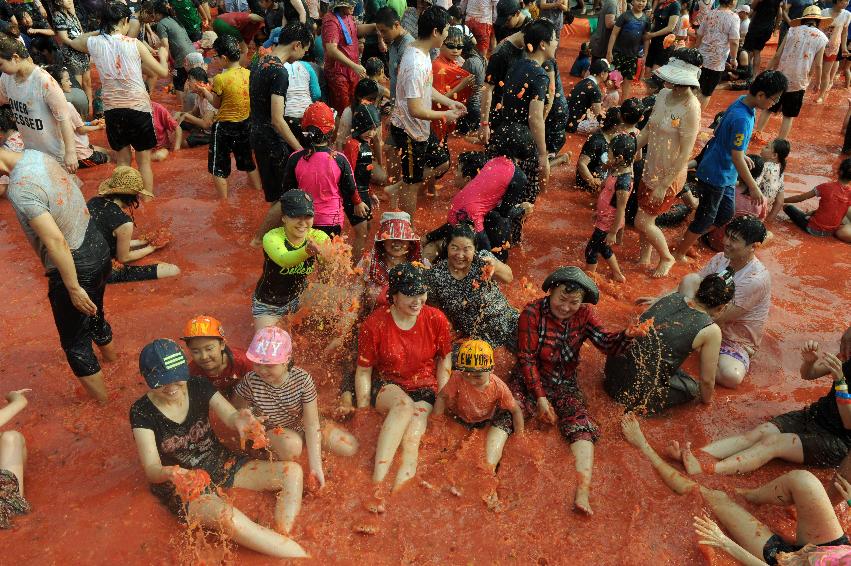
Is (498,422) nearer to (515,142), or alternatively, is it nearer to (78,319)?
(515,142)

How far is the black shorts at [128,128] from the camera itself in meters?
6.38

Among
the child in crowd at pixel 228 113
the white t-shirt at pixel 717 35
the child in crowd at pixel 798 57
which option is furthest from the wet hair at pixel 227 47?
the child in crowd at pixel 798 57

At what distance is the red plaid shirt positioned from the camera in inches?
168

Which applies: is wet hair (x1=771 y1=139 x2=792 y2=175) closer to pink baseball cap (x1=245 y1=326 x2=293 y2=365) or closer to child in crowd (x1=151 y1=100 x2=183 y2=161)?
pink baseball cap (x1=245 y1=326 x2=293 y2=365)

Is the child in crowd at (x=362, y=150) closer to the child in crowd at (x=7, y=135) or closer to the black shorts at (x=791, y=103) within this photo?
the child in crowd at (x=7, y=135)

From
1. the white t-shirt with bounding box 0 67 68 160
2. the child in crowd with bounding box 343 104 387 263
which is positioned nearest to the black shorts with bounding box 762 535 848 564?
the child in crowd with bounding box 343 104 387 263

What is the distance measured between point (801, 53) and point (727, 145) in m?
4.83

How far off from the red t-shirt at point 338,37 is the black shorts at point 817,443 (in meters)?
6.36

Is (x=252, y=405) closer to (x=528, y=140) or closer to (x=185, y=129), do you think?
(x=528, y=140)

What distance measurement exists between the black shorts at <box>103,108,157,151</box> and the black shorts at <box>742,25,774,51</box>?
1157cm

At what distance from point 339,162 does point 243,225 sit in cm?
224

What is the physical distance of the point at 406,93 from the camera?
19.0ft

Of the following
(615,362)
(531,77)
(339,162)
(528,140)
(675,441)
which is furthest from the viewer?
(531,77)

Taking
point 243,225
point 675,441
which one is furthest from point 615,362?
point 243,225
